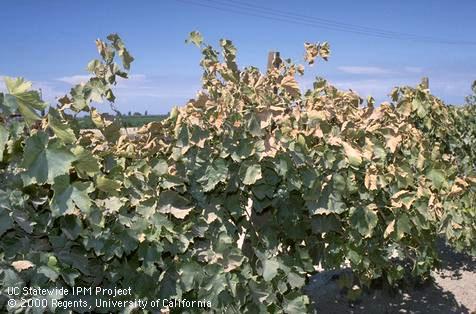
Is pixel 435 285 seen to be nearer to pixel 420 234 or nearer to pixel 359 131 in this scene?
pixel 420 234

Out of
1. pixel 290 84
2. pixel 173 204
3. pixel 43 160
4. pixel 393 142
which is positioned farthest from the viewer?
pixel 393 142

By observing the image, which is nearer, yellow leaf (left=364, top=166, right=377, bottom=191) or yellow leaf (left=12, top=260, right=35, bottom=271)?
yellow leaf (left=12, top=260, right=35, bottom=271)

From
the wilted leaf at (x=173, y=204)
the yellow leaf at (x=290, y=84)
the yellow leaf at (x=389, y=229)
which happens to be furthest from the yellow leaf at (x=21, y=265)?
the yellow leaf at (x=389, y=229)

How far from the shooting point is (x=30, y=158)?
1672 millimetres

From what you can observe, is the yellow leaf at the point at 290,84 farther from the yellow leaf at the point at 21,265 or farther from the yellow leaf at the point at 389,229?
the yellow leaf at the point at 21,265

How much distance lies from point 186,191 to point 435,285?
3.45 meters

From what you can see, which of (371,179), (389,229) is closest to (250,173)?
(371,179)

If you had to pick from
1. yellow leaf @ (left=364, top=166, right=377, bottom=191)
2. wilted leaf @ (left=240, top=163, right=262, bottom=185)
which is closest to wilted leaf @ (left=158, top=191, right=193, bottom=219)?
wilted leaf @ (left=240, top=163, right=262, bottom=185)

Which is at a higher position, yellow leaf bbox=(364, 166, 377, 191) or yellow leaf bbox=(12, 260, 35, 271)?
yellow leaf bbox=(364, 166, 377, 191)

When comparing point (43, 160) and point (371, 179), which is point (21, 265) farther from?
point (371, 179)

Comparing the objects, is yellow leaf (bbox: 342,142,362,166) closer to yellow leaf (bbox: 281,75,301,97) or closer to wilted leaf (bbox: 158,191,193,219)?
yellow leaf (bbox: 281,75,301,97)

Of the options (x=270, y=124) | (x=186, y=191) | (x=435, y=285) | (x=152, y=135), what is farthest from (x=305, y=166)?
(x=435, y=285)

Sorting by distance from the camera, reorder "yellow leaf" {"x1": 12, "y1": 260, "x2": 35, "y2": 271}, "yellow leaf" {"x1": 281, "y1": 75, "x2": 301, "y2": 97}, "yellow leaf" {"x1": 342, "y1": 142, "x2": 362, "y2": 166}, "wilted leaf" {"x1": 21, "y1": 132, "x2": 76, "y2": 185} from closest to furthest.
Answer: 1. "wilted leaf" {"x1": 21, "y1": 132, "x2": 76, "y2": 185}
2. "yellow leaf" {"x1": 12, "y1": 260, "x2": 35, "y2": 271}
3. "yellow leaf" {"x1": 342, "y1": 142, "x2": 362, "y2": 166}
4. "yellow leaf" {"x1": 281, "y1": 75, "x2": 301, "y2": 97}

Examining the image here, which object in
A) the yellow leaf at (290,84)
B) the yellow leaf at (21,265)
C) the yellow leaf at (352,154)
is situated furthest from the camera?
the yellow leaf at (290,84)
